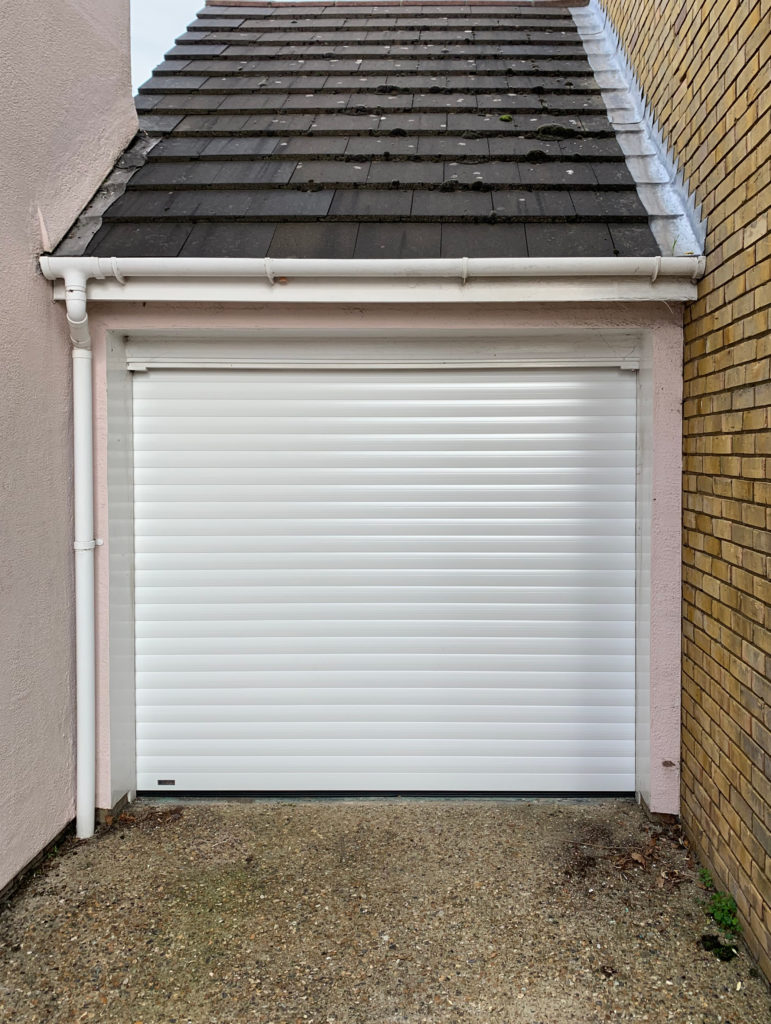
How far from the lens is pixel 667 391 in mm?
3418

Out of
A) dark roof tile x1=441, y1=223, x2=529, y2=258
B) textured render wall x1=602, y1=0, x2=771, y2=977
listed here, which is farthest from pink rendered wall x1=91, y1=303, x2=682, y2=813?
dark roof tile x1=441, y1=223, x2=529, y2=258

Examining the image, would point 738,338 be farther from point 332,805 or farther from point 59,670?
point 59,670

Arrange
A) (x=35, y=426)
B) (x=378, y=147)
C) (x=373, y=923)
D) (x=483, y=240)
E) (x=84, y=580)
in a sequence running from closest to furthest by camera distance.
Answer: (x=373, y=923)
(x=35, y=426)
(x=483, y=240)
(x=84, y=580)
(x=378, y=147)

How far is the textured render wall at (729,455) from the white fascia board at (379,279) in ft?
1.10

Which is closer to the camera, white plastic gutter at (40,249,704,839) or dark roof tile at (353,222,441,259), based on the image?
white plastic gutter at (40,249,704,839)

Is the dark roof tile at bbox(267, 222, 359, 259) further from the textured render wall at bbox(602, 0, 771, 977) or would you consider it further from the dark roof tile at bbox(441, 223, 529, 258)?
the textured render wall at bbox(602, 0, 771, 977)

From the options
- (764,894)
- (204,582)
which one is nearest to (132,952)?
(204,582)

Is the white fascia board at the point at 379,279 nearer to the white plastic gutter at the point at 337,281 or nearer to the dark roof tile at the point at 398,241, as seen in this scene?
the white plastic gutter at the point at 337,281

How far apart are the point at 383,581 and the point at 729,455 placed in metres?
1.99

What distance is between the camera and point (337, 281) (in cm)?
327

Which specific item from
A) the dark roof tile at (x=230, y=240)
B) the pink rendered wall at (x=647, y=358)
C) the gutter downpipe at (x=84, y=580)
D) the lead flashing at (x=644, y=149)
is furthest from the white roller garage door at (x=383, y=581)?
the lead flashing at (x=644, y=149)

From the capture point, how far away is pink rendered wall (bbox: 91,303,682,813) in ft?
11.2

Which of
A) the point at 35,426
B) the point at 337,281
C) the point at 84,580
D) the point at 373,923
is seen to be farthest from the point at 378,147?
the point at 373,923

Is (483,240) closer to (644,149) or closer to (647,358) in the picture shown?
(647,358)
